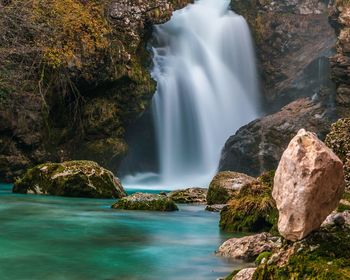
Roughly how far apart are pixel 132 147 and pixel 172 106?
330 centimetres

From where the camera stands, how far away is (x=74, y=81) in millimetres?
23969

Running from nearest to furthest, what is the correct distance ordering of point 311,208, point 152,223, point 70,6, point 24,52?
1. point 311,208
2. point 152,223
3. point 24,52
4. point 70,6

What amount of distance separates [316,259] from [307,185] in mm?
598

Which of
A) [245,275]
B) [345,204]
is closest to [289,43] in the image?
[345,204]

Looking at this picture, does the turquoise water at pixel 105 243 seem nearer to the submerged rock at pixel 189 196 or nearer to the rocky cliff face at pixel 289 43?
the submerged rock at pixel 189 196

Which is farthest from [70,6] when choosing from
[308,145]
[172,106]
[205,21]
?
[308,145]

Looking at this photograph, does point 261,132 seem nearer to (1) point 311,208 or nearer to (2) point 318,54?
(2) point 318,54

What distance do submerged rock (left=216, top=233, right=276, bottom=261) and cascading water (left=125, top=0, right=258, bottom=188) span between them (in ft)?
62.3

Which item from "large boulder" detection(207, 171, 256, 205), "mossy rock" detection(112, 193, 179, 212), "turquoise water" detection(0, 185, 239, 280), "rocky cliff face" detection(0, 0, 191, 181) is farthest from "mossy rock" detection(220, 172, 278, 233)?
"rocky cliff face" detection(0, 0, 191, 181)

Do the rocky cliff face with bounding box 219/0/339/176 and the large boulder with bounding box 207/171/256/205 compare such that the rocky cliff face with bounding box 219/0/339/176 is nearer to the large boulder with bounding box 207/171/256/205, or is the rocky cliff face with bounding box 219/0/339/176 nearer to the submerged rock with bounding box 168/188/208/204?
the submerged rock with bounding box 168/188/208/204

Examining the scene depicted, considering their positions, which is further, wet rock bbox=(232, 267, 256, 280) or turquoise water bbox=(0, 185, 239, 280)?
turquoise water bbox=(0, 185, 239, 280)

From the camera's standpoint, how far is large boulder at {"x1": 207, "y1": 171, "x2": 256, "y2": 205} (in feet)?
47.4

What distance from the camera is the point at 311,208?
4.38m

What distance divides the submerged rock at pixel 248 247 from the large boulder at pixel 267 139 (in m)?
19.1
